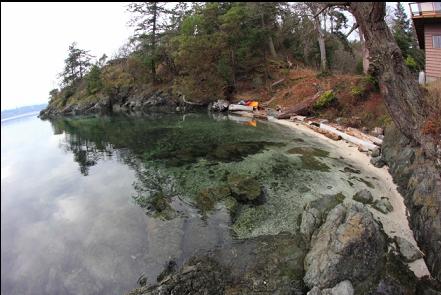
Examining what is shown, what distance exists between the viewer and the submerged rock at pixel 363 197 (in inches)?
397

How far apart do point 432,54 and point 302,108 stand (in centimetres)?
974

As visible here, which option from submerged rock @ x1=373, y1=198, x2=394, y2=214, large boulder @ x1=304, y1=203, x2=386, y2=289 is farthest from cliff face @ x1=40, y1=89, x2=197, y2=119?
large boulder @ x1=304, y1=203, x2=386, y2=289

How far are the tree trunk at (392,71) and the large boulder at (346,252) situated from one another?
5.17 m

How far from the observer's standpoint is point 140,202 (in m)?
11.8

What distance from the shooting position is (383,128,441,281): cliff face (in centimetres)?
737

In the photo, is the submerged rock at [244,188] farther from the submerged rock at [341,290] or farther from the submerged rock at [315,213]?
the submerged rock at [341,290]

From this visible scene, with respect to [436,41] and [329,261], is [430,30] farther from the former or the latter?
[329,261]

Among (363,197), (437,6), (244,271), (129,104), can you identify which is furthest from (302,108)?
(129,104)

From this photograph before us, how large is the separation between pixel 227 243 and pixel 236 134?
42.8 feet

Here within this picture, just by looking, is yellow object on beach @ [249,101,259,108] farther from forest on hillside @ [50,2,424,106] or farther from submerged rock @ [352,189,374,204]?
submerged rock @ [352,189,374,204]

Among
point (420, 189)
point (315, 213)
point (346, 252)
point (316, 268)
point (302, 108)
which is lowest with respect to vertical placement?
point (316, 268)

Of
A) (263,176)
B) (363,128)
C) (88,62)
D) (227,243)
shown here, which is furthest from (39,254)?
(88,62)

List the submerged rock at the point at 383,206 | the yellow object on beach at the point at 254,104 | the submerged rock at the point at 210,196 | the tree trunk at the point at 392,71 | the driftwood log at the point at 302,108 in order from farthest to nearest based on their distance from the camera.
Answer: the yellow object on beach at the point at 254,104
the driftwood log at the point at 302,108
the submerged rock at the point at 210,196
the tree trunk at the point at 392,71
the submerged rock at the point at 383,206

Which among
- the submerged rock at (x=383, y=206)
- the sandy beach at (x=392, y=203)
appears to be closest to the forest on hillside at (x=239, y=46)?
the sandy beach at (x=392, y=203)
